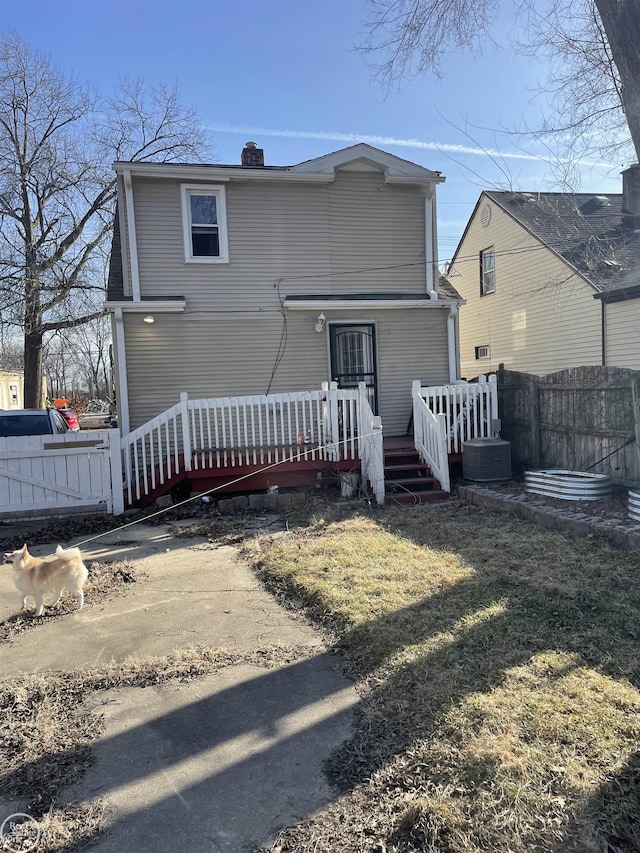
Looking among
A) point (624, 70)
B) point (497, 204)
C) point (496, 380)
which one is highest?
point (497, 204)

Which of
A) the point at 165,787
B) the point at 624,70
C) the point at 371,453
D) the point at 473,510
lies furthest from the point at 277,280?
the point at 165,787

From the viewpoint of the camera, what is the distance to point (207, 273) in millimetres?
10258

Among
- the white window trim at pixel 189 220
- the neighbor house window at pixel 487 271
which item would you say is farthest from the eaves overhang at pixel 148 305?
the neighbor house window at pixel 487 271

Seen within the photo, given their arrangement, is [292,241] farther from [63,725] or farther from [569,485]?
[63,725]

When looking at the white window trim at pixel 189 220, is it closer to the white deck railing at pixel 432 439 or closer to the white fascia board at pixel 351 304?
the white fascia board at pixel 351 304

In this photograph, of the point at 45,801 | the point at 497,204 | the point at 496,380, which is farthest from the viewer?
the point at 497,204

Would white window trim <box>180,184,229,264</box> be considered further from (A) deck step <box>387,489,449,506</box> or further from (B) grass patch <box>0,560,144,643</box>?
(B) grass patch <box>0,560,144,643</box>

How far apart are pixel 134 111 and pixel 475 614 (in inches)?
941

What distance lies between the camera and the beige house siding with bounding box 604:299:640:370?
1216 cm

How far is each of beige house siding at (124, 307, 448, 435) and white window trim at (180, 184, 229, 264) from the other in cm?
104

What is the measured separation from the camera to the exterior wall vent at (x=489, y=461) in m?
8.34

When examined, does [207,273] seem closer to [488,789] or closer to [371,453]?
[371,453]

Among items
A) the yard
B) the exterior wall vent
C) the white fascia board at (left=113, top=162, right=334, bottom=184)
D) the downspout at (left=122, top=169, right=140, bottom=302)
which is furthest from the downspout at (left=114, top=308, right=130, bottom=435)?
the exterior wall vent

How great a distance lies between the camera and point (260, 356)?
10.5 metres
